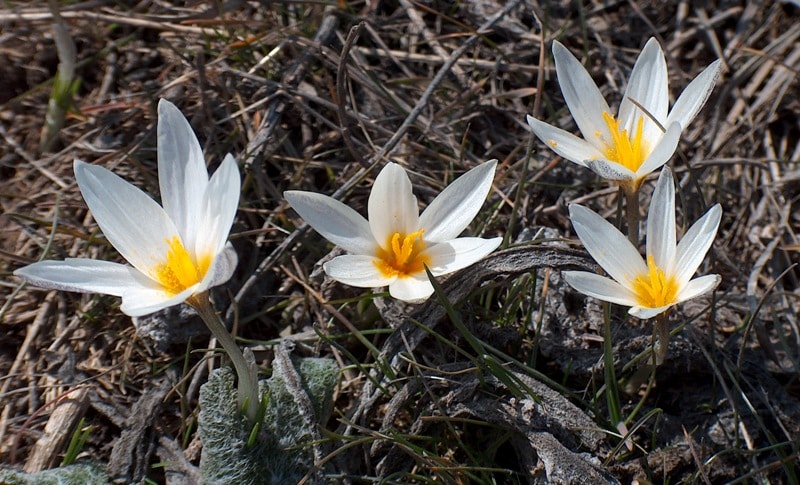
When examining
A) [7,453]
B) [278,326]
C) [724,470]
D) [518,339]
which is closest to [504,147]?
[518,339]

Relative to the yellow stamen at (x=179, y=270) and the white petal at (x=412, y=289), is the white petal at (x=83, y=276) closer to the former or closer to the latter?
the yellow stamen at (x=179, y=270)

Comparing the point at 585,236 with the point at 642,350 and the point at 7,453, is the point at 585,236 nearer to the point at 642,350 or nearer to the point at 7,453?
the point at 642,350

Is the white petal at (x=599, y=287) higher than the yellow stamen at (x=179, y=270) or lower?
higher

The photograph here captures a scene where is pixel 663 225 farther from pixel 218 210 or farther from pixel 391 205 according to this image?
pixel 218 210

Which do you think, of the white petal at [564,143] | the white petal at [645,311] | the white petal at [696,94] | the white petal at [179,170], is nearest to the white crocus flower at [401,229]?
the white petal at [564,143]

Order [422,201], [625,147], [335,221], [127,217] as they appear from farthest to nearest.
→ [422,201] → [625,147] → [335,221] → [127,217]

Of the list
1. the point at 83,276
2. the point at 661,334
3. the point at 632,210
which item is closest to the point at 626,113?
the point at 632,210

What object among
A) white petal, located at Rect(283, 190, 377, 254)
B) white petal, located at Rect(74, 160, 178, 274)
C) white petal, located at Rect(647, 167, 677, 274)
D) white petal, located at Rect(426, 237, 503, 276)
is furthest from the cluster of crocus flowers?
white petal, located at Rect(647, 167, 677, 274)
